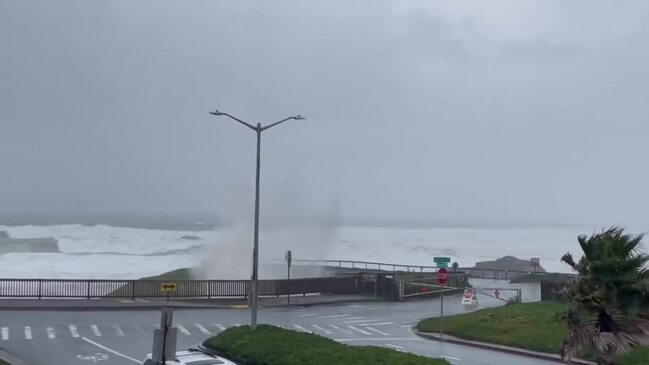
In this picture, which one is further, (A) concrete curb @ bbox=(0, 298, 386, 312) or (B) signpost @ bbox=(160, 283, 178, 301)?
(B) signpost @ bbox=(160, 283, 178, 301)

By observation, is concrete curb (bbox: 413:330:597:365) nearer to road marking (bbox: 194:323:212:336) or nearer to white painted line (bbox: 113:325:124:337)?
road marking (bbox: 194:323:212:336)

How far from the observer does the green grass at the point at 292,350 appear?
19375 millimetres

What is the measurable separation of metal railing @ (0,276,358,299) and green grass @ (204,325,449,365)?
17763 mm

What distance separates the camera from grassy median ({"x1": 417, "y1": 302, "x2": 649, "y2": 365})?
1102 inches

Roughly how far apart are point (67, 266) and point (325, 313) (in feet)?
189

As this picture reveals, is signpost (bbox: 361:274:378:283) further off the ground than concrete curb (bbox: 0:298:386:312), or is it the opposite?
signpost (bbox: 361:274:378:283)

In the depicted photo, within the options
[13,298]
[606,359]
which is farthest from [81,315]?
[606,359]

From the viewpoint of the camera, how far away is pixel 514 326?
30.8 meters

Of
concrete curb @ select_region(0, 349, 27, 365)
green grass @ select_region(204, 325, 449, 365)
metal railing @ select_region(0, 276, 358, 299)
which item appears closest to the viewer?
green grass @ select_region(204, 325, 449, 365)

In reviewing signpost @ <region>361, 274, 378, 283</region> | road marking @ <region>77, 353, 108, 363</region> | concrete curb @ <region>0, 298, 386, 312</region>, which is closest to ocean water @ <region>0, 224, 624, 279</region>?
signpost @ <region>361, 274, 378, 283</region>

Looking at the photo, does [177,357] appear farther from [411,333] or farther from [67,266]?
[67,266]

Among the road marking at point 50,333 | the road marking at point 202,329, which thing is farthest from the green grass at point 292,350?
the road marking at point 50,333

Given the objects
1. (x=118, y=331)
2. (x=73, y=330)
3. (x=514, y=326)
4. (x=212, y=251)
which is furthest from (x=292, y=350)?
(x=212, y=251)

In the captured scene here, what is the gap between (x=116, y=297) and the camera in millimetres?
43250
